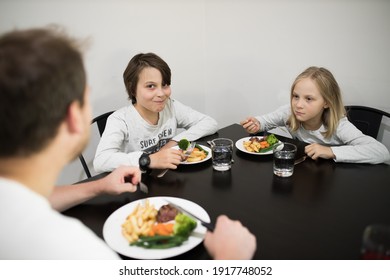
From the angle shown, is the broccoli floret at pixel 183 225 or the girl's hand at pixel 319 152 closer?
Result: the broccoli floret at pixel 183 225

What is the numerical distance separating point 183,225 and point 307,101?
3.58 feet

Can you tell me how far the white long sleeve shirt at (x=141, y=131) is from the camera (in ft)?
4.55

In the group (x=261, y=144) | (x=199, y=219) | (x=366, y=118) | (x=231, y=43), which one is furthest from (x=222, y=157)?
(x=231, y=43)

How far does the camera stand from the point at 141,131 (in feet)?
5.53

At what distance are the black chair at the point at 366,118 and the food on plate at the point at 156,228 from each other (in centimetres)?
145

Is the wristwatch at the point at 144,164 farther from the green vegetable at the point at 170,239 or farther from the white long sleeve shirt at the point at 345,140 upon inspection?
the white long sleeve shirt at the point at 345,140

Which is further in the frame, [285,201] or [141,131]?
[141,131]

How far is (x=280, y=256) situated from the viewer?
0.76 meters

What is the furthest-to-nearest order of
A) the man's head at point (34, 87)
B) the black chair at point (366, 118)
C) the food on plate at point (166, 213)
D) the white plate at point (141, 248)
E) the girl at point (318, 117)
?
the black chair at point (366, 118) → the girl at point (318, 117) → the food on plate at point (166, 213) → the white plate at point (141, 248) → the man's head at point (34, 87)

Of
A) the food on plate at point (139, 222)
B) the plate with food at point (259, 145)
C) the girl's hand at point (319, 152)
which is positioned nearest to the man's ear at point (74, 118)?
the food on plate at point (139, 222)

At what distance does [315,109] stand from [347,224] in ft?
2.82

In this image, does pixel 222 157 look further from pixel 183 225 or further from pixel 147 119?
pixel 147 119

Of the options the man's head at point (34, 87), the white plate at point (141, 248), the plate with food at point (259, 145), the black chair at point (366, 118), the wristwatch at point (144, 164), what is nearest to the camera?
the man's head at point (34, 87)

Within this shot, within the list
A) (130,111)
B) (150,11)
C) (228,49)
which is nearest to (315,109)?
(130,111)
